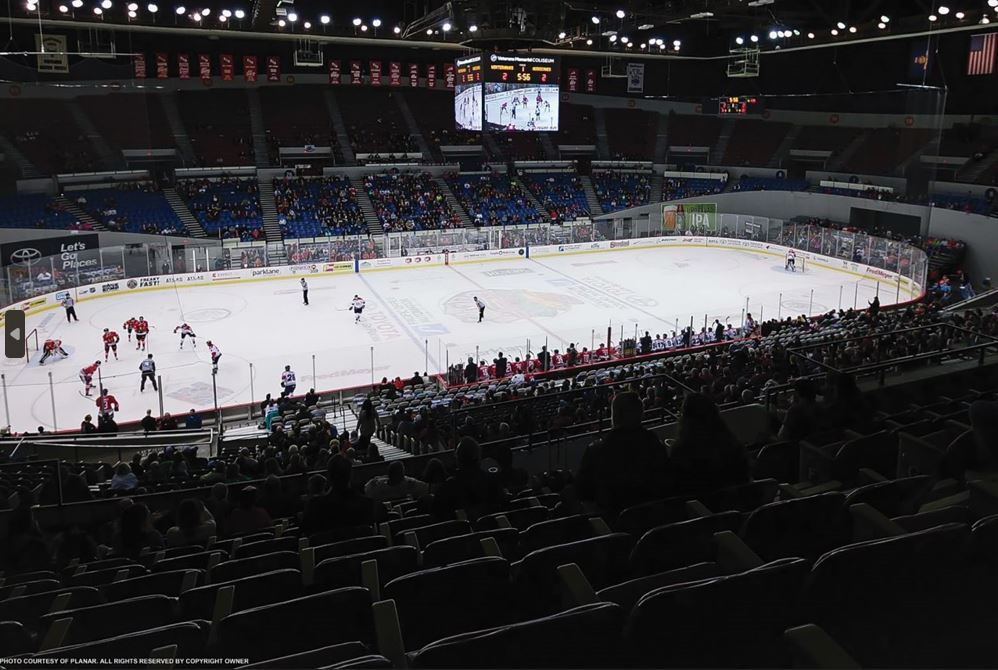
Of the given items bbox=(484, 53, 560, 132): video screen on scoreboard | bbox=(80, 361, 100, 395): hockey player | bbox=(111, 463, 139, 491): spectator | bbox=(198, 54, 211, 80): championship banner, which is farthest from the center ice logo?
bbox=(198, 54, 211, 80): championship banner

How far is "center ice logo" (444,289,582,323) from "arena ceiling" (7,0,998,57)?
33.4 ft

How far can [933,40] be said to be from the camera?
44.5m

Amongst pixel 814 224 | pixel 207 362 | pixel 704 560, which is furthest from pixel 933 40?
pixel 704 560

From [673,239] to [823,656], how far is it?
4677 centimetres

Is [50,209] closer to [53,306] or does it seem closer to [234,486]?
[53,306]

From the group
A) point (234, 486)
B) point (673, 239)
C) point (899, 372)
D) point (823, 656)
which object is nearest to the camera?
point (823, 656)

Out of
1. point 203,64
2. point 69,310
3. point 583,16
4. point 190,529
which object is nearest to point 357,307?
point 69,310

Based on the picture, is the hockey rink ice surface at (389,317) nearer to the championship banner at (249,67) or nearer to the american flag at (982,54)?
the championship banner at (249,67)

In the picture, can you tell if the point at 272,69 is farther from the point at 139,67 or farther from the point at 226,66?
the point at 139,67

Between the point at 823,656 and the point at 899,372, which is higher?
the point at 823,656

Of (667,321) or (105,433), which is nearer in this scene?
(105,433)

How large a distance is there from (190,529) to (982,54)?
4974cm

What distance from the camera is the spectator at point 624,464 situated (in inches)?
173

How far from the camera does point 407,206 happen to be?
47.9 m
